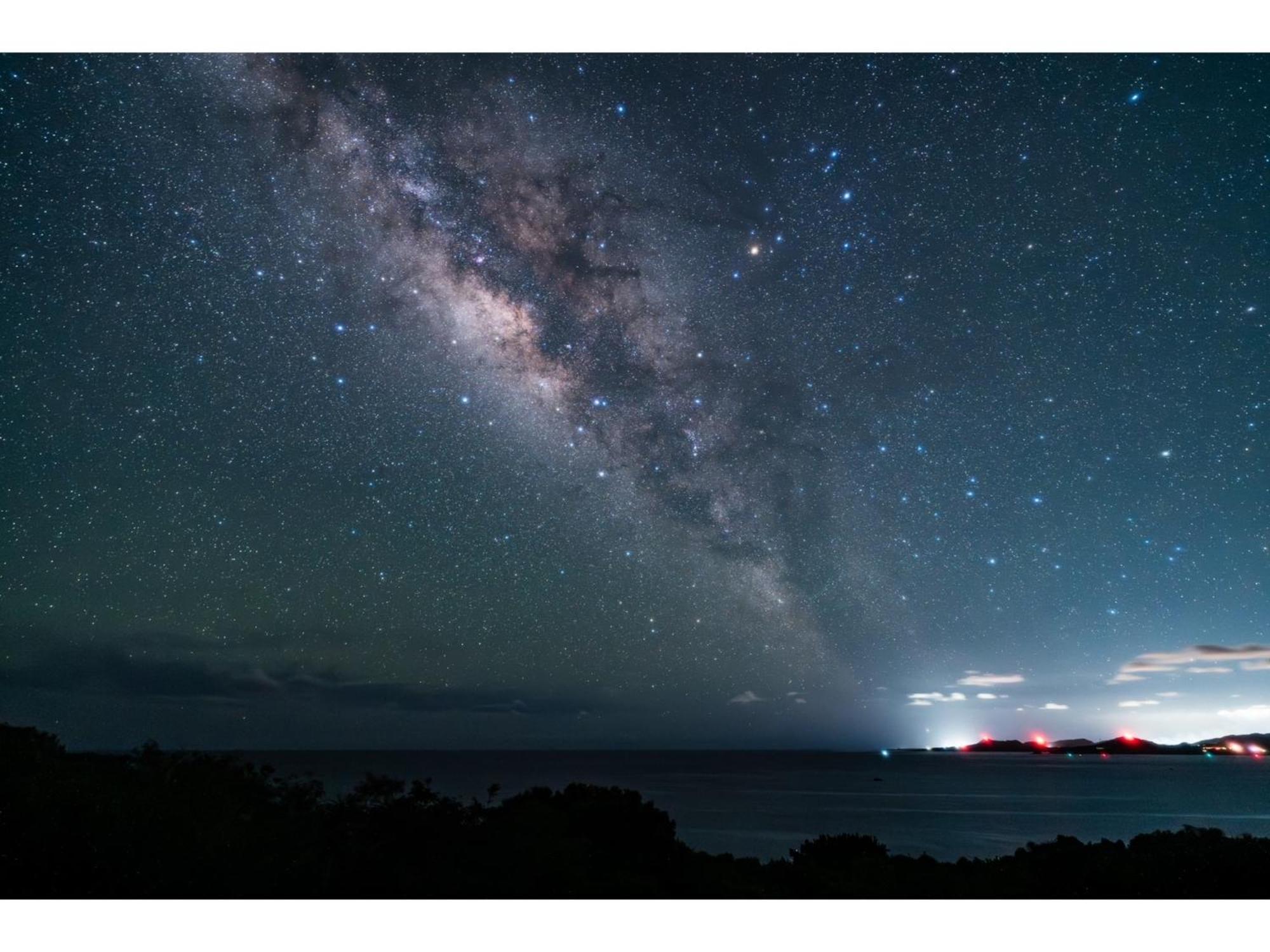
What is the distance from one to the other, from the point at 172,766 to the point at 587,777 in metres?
61.9

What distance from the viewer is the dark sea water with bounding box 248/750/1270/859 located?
2914 cm

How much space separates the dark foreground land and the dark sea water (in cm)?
195

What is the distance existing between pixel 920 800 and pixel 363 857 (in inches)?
1933

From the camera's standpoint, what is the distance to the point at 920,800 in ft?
154

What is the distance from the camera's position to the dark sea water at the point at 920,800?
95.6 feet

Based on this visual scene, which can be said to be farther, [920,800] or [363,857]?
[920,800]

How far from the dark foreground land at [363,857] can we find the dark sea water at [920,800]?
195cm

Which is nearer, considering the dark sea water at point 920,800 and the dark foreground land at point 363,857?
the dark foreground land at point 363,857

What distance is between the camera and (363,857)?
5.79 m

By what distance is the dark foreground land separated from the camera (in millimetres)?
5484

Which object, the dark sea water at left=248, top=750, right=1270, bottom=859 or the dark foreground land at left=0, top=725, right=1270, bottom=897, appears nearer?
the dark foreground land at left=0, top=725, right=1270, bottom=897

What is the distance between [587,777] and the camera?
64.1 metres
